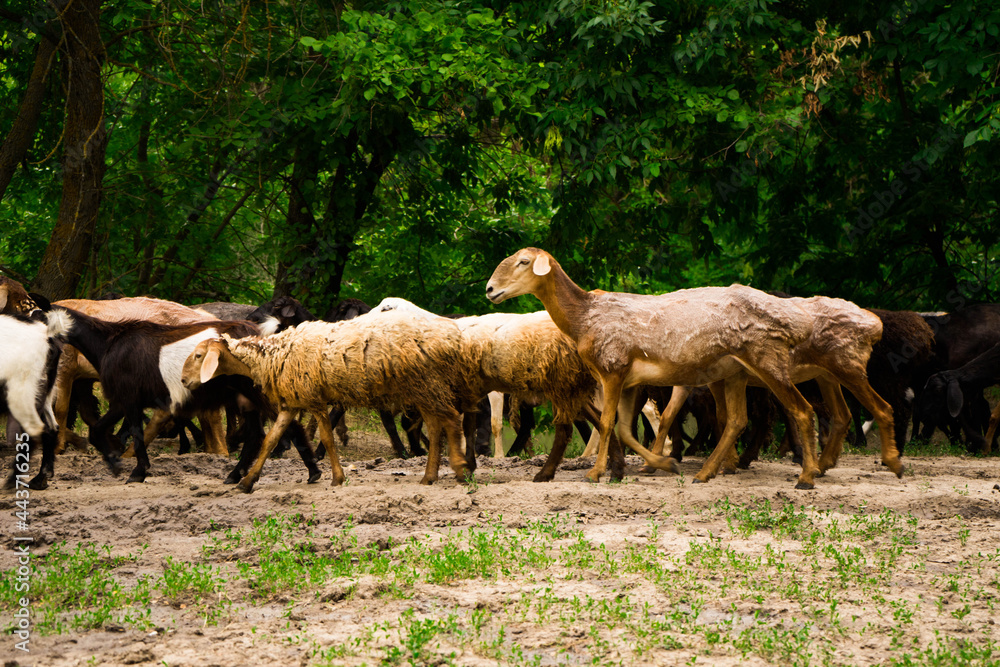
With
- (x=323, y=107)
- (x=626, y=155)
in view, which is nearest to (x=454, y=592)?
(x=626, y=155)

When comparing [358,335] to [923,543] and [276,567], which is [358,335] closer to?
[276,567]

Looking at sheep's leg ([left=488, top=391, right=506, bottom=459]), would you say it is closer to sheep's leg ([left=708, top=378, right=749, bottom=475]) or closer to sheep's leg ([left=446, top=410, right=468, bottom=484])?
sheep's leg ([left=708, top=378, right=749, bottom=475])

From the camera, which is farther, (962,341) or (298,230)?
(298,230)

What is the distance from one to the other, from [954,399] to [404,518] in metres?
7.05

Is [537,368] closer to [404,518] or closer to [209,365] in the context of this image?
[404,518]

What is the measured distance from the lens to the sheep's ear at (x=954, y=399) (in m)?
11.2

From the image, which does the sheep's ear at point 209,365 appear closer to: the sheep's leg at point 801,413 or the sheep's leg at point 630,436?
the sheep's leg at point 630,436

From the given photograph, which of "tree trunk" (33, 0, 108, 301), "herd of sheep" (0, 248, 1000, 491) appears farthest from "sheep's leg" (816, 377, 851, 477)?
"tree trunk" (33, 0, 108, 301)

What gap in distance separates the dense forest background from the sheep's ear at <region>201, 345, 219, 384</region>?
5.05m

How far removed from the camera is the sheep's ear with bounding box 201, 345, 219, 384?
9.09 metres

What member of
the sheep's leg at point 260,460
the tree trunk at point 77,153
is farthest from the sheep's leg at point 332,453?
the tree trunk at point 77,153

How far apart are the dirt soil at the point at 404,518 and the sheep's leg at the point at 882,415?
0.60 feet

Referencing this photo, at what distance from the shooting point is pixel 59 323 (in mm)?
9773

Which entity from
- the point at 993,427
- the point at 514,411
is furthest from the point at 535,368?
the point at 993,427
